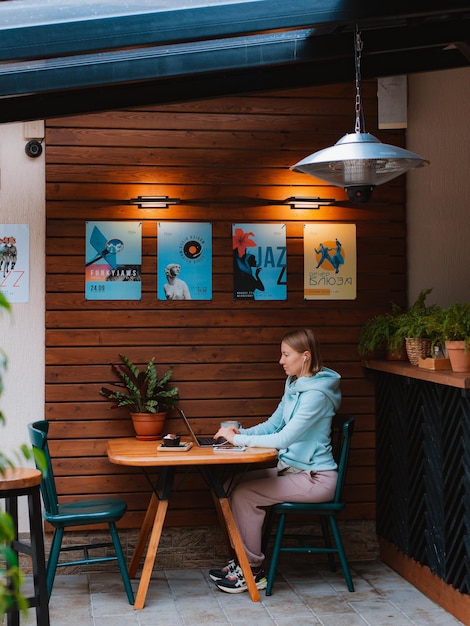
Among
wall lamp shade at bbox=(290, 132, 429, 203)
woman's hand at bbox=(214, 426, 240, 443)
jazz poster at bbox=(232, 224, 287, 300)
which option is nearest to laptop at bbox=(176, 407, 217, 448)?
woman's hand at bbox=(214, 426, 240, 443)

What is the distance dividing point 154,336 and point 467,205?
7.22ft

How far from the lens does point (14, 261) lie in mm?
5539

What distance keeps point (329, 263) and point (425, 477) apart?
1.59 m

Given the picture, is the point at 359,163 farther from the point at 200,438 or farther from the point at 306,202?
the point at 200,438

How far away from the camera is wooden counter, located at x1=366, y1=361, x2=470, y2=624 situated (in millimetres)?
4508

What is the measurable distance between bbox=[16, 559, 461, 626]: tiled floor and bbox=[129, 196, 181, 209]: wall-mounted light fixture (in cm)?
235

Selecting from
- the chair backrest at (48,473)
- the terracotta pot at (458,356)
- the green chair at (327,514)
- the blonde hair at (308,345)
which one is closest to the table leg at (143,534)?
the chair backrest at (48,473)

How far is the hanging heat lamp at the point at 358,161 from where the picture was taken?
3.75 m

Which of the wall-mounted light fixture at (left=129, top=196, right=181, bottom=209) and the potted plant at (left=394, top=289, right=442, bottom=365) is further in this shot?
the wall-mounted light fixture at (left=129, top=196, right=181, bottom=209)

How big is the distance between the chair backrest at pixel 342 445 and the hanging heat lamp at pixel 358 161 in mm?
1600

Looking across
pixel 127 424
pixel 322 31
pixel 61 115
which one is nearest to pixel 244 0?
pixel 322 31

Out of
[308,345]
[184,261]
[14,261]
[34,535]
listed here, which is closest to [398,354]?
[308,345]

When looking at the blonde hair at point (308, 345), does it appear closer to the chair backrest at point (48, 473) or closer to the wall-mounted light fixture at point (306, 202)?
the wall-mounted light fixture at point (306, 202)

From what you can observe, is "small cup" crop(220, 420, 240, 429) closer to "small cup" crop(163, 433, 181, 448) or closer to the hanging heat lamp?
"small cup" crop(163, 433, 181, 448)
